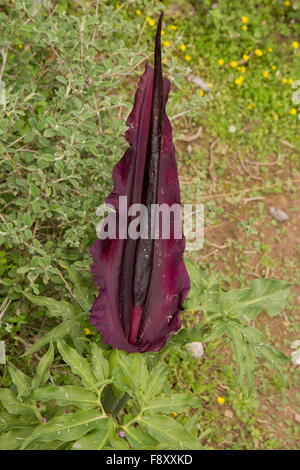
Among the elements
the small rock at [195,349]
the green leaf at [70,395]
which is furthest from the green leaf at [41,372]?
the small rock at [195,349]

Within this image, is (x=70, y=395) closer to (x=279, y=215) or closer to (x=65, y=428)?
(x=65, y=428)

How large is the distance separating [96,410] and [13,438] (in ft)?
0.81

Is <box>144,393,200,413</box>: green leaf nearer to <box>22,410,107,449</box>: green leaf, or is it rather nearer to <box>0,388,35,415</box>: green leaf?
<box>22,410,107,449</box>: green leaf

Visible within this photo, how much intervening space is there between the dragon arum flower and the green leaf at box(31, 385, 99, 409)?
0.13m

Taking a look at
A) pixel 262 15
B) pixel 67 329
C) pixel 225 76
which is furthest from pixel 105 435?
pixel 262 15

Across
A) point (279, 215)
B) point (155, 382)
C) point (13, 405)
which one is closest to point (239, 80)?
point (279, 215)

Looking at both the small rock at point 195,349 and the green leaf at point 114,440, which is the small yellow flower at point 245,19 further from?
the green leaf at point 114,440

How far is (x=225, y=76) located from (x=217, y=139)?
41 cm

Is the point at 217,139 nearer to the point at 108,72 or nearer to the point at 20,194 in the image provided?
the point at 108,72

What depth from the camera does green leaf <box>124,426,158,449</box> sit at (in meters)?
1.38

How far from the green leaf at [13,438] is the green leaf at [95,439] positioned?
9.1 inches

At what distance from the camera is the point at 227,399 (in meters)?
2.48

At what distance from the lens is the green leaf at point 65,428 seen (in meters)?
1.34

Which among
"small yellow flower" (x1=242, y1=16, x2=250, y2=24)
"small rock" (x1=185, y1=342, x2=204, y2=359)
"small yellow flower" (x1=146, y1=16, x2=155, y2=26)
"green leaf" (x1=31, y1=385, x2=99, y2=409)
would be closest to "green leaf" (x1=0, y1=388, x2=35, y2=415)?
"green leaf" (x1=31, y1=385, x2=99, y2=409)
